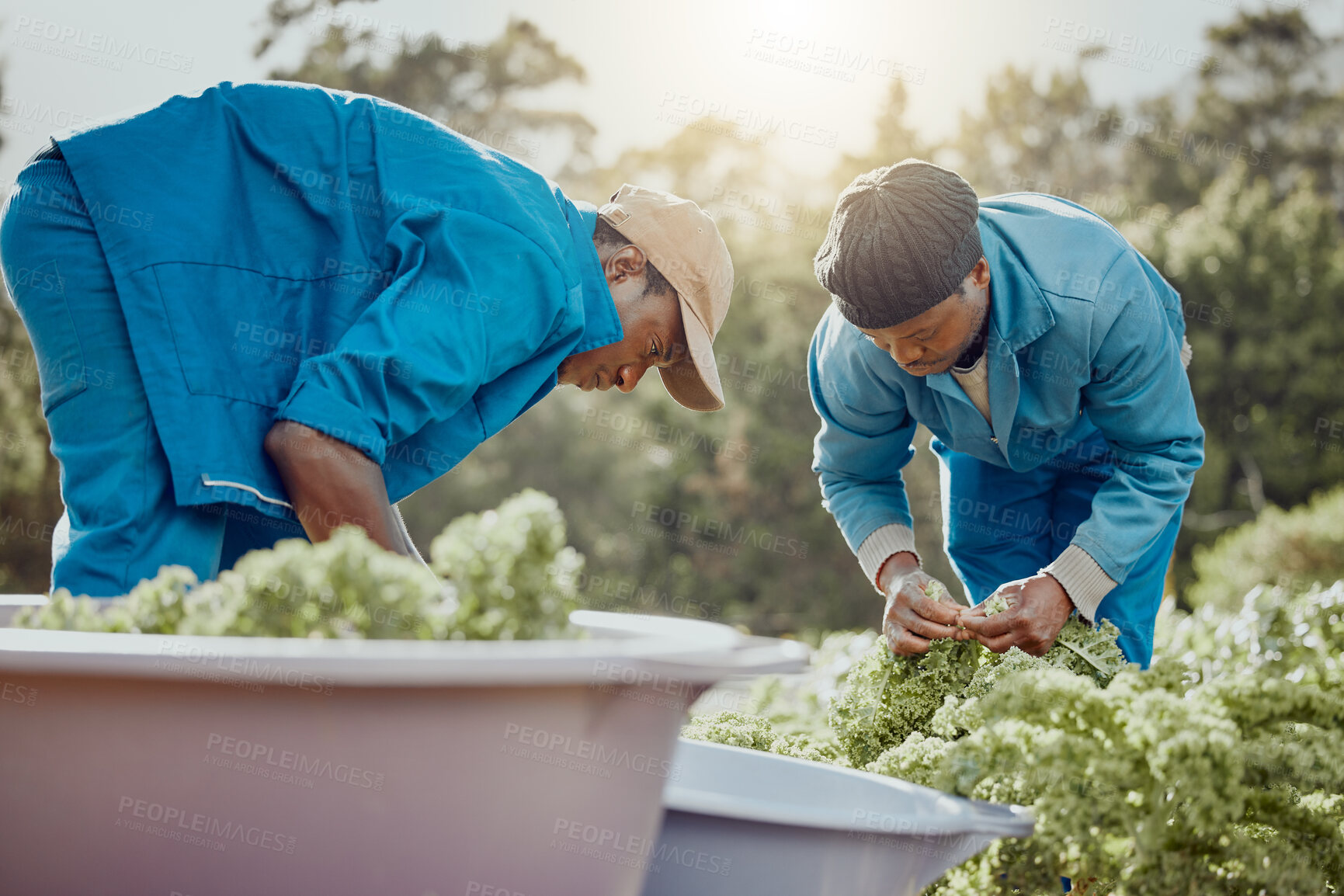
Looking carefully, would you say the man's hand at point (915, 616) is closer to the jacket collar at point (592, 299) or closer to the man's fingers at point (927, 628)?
the man's fingers at point (927, 628)

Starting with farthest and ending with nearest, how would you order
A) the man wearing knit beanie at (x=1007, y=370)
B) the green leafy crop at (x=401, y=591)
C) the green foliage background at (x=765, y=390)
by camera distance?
the green foliage background at (x=765, y=390) → the man wearing knit beanie at (x=1007, y=370) → the green leafy crop at (x=401, y=591)

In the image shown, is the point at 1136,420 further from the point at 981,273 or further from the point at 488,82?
the point at 488,82

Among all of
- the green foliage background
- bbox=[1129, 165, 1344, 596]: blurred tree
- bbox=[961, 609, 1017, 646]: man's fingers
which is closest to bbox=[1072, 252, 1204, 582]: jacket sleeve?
bbox=[961, 609, 1017, 646]: man's fingers

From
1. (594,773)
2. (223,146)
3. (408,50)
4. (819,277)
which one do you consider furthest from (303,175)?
(408,50)

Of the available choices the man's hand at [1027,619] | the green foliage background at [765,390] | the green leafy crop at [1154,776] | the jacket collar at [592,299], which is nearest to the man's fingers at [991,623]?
the man's hand at [1027,619]

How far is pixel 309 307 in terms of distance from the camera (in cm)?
197

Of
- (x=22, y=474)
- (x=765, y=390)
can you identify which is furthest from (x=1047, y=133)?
(x=22, y=474)

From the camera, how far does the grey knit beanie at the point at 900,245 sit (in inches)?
86.8

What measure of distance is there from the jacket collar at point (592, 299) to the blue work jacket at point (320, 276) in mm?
52

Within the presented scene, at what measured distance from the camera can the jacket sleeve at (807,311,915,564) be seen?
2.67m

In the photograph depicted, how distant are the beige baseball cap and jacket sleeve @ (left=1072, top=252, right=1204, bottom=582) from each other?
Result: 0.90 metres

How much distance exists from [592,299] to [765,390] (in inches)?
422

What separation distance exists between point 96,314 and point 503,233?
0.77m

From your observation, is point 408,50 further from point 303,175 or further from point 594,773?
point 594,773
